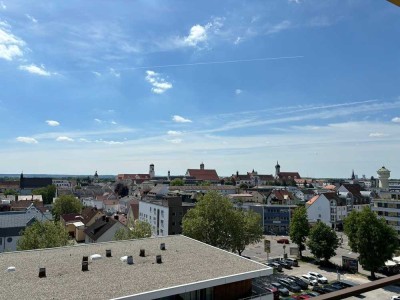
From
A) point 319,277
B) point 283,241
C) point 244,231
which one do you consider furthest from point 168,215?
point 319,277

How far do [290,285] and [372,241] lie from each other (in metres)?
9.48

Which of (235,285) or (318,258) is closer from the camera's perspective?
(235,285)

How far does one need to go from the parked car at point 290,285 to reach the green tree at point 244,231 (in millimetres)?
6207

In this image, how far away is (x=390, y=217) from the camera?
171 feet

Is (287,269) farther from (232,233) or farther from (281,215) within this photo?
(281,215)

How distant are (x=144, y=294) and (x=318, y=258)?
3171 cm

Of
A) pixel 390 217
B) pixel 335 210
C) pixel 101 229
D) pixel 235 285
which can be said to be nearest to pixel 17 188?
pixel 101 229

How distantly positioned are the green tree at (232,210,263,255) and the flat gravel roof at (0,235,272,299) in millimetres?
16681

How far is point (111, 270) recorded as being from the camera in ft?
50.8

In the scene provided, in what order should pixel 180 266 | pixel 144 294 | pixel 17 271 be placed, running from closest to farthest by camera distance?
1. pixel 144 294
2. pixel 17 271
3. pixel 180 266

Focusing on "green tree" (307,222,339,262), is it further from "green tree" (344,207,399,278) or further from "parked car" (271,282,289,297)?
"parked car" (271,282,289,297)

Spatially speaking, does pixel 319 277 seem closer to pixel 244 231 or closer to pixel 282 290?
pixel 282 290

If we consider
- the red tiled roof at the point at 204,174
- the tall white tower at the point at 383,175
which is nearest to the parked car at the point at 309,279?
the tall white tower at the point at 383,175

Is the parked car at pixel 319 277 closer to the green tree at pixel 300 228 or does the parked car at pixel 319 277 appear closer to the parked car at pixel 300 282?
the parked car at pixel 300 282
